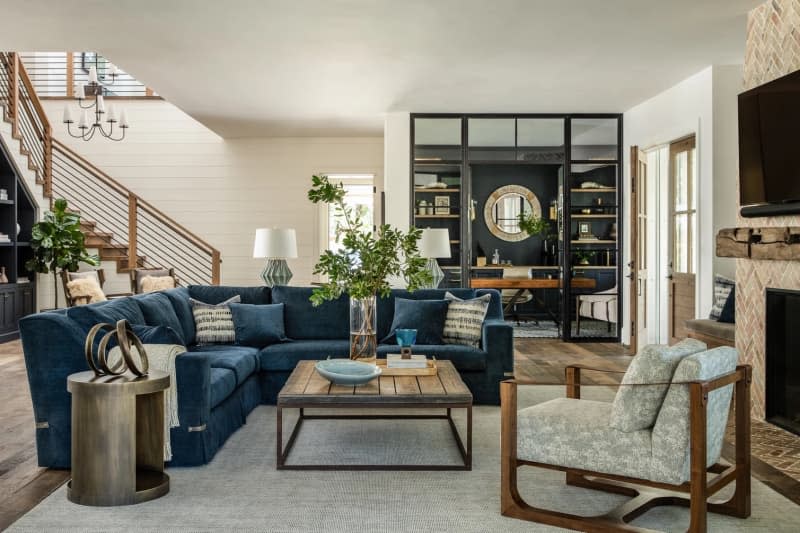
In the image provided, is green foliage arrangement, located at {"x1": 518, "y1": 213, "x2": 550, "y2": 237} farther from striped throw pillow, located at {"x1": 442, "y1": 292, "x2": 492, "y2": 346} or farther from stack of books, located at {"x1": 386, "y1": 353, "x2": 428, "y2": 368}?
stack of books, located at {"x1": 386, "y1": 353, "x2": 428, "y2": 368}

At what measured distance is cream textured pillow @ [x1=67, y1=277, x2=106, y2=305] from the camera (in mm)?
8180

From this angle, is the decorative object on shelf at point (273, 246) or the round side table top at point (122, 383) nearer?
the round side table top at point (122, 383)

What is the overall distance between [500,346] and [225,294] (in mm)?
2200

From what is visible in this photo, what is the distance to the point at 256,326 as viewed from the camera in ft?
17.4

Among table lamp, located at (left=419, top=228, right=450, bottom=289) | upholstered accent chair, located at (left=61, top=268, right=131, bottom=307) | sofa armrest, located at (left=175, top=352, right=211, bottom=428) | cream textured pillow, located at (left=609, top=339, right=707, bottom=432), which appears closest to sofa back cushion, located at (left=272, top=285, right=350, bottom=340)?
table lamp, located at (left=419, top=228, right=450, bottom=289)

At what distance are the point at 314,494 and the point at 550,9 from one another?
3.48 m

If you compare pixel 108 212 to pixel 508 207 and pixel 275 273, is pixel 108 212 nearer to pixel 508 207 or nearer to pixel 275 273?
pixel 275 273

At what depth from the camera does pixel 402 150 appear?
852cm

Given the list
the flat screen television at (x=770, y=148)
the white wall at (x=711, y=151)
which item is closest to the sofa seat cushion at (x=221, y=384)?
the flat screen television at (x=770, y=148)

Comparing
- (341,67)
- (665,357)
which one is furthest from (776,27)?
(341,67)

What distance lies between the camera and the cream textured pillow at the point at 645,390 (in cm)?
270

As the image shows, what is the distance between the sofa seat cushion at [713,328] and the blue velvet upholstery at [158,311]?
153 inches

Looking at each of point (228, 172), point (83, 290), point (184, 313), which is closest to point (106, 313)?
point (184, 313)

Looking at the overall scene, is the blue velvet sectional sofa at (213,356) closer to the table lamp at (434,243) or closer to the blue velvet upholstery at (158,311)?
the blue velvet upholstery at (158,311)
